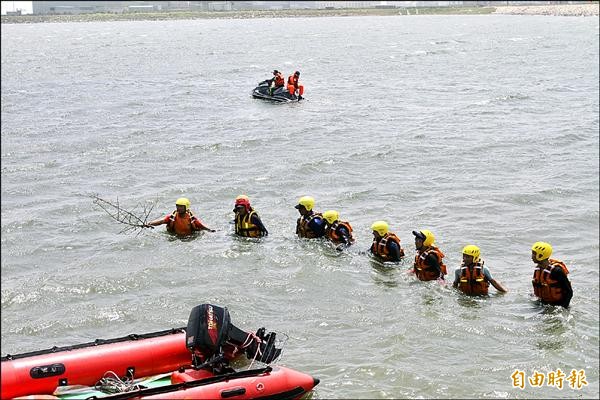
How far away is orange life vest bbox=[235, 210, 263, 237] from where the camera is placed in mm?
15844

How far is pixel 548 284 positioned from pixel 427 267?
197 cm

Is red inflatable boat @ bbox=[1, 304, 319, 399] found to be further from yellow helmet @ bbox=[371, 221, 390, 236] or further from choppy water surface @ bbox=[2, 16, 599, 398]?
yellow helmet @ bbox=[371, 221, 390, 236]

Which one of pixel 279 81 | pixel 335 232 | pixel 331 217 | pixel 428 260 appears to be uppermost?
pixel 279 81

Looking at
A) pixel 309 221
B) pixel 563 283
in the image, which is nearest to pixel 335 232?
pixel 309 221

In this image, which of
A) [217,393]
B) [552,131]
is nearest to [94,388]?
[217,393]

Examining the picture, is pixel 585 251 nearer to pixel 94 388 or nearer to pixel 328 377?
pixel 328 377

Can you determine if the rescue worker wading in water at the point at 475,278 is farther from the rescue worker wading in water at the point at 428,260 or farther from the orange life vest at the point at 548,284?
the orange life vest at the point at 548,284

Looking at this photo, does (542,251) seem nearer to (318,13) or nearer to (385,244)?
(385,244)

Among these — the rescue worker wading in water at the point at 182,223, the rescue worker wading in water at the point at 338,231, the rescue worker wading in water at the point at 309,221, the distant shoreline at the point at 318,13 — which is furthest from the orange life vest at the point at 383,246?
the distant shoreline at the point at 318,13

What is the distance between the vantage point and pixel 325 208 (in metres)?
18.7

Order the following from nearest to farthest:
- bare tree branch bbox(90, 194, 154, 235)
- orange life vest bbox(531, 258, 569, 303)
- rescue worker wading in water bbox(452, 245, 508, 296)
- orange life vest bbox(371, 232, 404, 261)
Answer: orange life vest bbox(531, 258, 569, 303) → rescue worker wading in water bbox(452, 245, 508, 296) → orange life vest bbox(371, 232, 404, 261) → bare tree branch bbox(90, 194, 154, 235)

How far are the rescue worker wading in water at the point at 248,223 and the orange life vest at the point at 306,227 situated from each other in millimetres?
727

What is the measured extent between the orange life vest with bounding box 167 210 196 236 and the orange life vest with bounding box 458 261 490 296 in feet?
19.5

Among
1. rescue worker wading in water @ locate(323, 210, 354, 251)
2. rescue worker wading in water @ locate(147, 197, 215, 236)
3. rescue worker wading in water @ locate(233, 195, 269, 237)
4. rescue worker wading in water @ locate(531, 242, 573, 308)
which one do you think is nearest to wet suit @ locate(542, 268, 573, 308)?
rescue worker wading in water @ locate(531, 242, 573, 308)
